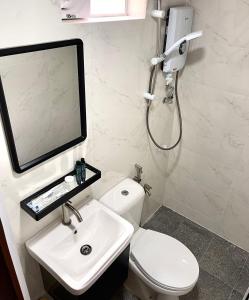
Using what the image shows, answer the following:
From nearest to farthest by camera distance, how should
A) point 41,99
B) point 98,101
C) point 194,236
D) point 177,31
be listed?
point 41,99, point 98,101, point 177,31, point 194,236

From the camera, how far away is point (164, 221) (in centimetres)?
252

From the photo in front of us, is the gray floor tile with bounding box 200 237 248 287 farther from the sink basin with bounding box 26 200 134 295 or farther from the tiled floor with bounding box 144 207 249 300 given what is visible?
the sink basin with bounding box 26 200 134 295

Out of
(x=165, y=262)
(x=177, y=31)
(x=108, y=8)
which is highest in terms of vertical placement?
(x=108, y=8)

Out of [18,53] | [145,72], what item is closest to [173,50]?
[145,72]

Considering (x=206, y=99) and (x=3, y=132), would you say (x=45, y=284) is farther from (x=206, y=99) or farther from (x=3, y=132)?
(x=206, y=99)

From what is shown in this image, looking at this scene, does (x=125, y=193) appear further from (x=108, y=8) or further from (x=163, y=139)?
(x=108, y=8)

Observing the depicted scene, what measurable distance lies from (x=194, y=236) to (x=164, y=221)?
30 centimetres

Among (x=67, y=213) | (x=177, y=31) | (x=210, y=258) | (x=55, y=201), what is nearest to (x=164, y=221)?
(x=210, y=258)

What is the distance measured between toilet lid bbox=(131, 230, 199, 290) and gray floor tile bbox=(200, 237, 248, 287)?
0.54 metres

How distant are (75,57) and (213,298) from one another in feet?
6.16

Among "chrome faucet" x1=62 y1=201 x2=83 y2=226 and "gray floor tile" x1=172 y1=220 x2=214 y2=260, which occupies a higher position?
"chrome faucet" x1=62 y1=201 x2=83 y2=226

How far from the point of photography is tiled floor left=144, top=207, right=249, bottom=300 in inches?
77.6

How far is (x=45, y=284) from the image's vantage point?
1630mm

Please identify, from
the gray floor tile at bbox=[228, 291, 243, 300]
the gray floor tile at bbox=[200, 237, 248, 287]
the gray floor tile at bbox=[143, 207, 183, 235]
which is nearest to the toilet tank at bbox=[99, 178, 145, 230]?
the gray floor tile at bbox=[143, 207, 183, 235]
